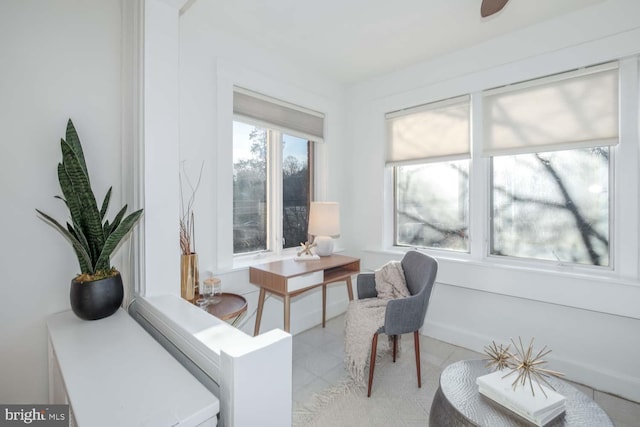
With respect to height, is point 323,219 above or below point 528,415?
above

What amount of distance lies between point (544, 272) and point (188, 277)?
2.52 metres

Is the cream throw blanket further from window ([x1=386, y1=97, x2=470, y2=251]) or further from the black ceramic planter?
the black ceramic planter

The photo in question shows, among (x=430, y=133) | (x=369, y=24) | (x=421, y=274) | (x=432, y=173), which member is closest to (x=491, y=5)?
(x=369, y=24)

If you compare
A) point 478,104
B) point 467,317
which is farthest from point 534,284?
point 478,104

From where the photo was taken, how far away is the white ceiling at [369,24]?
6.51ft

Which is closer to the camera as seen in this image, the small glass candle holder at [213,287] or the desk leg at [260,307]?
the small glass candle holder at [213,287]

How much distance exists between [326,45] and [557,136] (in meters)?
1.92

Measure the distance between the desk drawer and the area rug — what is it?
714mm

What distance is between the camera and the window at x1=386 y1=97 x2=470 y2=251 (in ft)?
8.80

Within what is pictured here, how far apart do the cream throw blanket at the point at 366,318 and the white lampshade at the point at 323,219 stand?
0.57m

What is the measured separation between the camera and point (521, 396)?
1.20 meters

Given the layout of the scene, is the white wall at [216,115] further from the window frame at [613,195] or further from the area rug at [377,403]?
the window frame at [613,195]

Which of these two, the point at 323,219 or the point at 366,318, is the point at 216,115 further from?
the point at 366,318

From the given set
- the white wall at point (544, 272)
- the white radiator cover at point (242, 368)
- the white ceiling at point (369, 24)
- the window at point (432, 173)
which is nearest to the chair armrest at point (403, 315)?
the white wall at point (544, 272)
